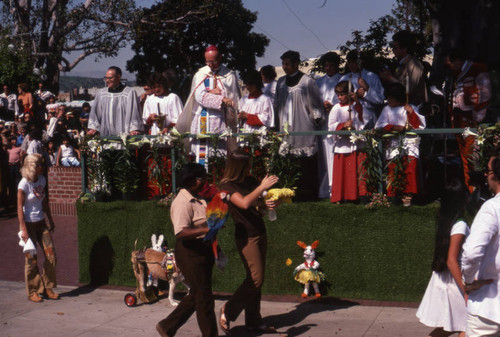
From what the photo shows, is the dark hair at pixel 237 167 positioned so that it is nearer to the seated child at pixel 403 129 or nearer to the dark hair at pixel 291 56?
the seated child at pixel 403 129

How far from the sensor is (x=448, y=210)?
518 centimetres

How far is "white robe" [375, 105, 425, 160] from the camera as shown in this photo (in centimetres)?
785

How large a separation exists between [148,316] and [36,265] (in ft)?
5.72

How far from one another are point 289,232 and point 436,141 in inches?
92.2

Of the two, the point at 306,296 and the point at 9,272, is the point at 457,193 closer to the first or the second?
the point at 306,296

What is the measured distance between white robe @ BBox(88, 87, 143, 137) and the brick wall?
15.2ft

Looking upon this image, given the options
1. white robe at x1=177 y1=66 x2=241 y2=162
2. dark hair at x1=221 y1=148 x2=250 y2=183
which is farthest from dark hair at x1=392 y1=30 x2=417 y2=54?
dark hair at x1=221 y1=148 x2=250 y2=183

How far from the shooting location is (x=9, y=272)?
1051 centimetres

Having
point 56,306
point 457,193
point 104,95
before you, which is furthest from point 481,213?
point 104,95

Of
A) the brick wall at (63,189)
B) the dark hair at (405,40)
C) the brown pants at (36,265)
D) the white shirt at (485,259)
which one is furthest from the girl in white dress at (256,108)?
the brick wall at (63,189)

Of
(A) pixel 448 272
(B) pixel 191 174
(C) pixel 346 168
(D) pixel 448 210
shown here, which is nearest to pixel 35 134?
(C) pixel 346 168

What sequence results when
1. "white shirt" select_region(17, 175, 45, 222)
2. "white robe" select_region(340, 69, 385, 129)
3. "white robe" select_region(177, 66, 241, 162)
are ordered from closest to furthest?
"white shirt" select_region(17, 175, 45, 222) → "white robe" select_region(340, 69, 385, 129) → "white robe" select_region(177, 66, 241, 162)

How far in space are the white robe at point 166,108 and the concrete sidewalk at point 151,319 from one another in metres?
2.51

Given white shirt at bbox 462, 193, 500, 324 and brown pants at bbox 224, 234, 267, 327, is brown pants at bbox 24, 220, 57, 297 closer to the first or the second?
brown pants at bbox 224, 234, 267, 327
